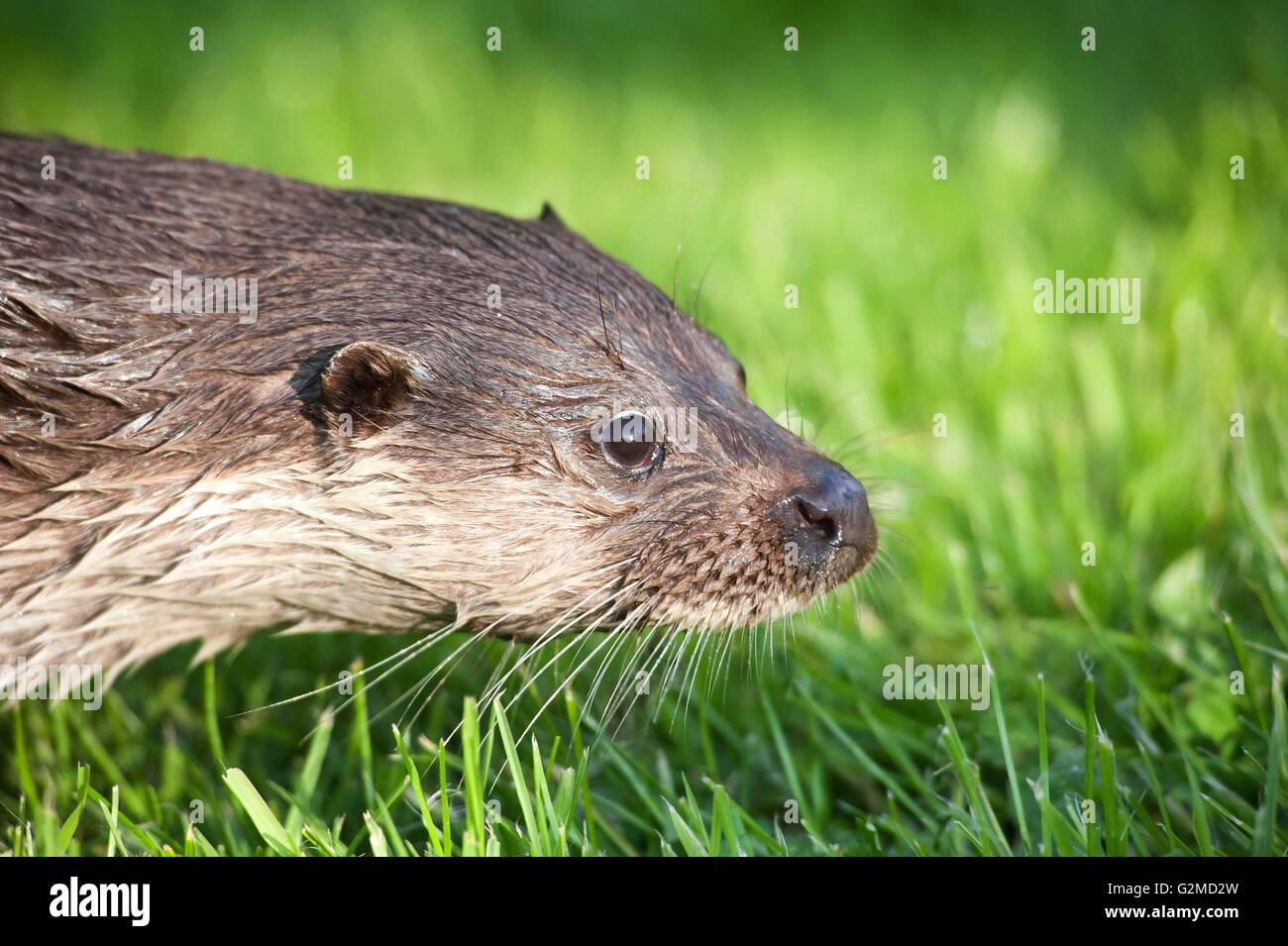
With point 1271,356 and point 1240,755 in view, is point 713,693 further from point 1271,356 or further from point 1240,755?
point 1271,356

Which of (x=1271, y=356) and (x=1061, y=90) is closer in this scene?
(x=1271, y=356)

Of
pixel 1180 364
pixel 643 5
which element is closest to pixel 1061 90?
pixel 643 5

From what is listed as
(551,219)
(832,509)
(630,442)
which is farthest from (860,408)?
(630,442)

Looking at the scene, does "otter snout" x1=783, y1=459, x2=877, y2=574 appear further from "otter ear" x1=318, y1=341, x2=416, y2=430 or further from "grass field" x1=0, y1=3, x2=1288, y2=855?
"otter ear" x1=318, y1=341, x2=416, y2=430

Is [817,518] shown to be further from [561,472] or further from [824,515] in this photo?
[561,472]

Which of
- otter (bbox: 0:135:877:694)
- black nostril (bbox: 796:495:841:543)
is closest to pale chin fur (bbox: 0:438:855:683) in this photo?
otter (bbox: 0:135:877:694)

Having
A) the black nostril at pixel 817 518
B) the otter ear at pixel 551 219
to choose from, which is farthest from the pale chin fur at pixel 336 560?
the otter ear at pixel 551 219
